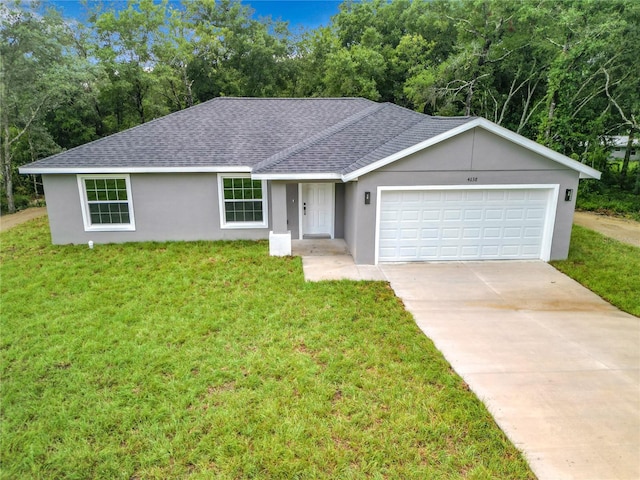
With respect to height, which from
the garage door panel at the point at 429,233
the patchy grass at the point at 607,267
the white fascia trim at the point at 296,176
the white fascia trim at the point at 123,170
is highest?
the white fascia trim at the point at 123,170

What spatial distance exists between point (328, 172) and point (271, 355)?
621cm

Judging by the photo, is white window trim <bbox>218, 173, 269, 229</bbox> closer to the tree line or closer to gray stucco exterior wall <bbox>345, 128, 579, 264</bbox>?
gray stucco exterior wall <bbox>345, 128, 579, 264</bbox>

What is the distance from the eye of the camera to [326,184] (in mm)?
12852

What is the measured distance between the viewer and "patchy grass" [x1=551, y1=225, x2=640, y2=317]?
860 centimetres

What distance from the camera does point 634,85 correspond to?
58.8 ft

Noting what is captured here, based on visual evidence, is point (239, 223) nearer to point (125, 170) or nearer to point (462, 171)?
point (125, 170)

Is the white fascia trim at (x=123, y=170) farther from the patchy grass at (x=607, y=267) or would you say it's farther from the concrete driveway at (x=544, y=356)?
the patchy grass at (x=607, y=267)

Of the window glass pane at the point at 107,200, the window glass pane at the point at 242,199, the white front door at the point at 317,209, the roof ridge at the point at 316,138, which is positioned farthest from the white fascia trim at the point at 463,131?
the window glass pane at the point at 107,200

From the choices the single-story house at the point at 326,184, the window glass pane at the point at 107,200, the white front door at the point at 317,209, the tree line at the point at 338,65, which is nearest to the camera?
the single-story house at the point at 326,184

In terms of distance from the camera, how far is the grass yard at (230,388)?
164 inches

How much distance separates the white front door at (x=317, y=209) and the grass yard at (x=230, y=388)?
4.56m

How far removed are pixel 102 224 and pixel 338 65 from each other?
60.0 ft

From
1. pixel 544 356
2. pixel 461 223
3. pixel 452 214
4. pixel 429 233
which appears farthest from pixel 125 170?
pixel 544 356

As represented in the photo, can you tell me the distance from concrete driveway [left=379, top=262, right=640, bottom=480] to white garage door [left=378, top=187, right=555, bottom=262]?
816 millimetres
